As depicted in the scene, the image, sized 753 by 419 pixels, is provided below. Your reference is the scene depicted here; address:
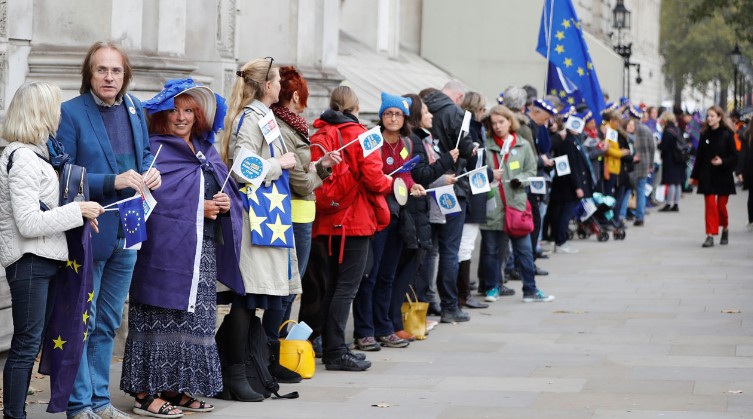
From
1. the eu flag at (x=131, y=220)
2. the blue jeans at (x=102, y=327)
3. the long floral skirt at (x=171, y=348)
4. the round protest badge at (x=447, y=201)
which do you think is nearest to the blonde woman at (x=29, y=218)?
the eu flag at (x=131, y=220)

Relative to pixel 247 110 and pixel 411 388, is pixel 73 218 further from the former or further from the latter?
pixel 411 388

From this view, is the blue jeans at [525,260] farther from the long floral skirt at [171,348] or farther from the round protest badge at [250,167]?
the long floral skirt at [171,348]

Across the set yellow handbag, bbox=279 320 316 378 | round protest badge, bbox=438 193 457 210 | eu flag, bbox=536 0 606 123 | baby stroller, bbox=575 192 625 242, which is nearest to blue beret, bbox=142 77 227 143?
yellow handbag, bbox=279 320 316 378

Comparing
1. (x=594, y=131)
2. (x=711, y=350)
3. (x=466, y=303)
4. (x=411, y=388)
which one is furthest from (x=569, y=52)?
(x=411, y=388)

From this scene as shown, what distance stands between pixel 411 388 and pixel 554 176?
8.65m

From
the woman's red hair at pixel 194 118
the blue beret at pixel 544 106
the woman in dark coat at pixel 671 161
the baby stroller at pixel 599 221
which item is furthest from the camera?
the woman in dark coat at pixel 671 161

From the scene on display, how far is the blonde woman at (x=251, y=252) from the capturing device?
814 centimetres

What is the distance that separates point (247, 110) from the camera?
327 inches

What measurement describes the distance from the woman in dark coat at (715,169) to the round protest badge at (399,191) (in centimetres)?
979

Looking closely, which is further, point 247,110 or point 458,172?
point 458,172

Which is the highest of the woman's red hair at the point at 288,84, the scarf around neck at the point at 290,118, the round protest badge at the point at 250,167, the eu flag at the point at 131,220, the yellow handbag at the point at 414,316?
the woman's red hair at the point at 288,84

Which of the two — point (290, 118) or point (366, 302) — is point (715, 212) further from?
point (290, 118)

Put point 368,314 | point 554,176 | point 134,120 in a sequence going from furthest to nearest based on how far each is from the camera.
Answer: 1. point 554,176
2. point 368,314
3. point 134,120

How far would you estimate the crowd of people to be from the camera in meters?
6.76
